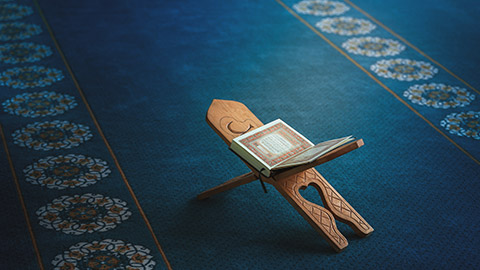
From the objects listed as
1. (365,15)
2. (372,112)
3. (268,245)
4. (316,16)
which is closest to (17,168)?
(268,245)

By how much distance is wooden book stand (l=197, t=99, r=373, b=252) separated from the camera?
189 cm

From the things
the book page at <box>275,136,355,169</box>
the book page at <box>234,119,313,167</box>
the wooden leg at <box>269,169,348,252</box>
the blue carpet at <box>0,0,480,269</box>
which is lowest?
the blue carpet at <box>0,0,480,269</box>

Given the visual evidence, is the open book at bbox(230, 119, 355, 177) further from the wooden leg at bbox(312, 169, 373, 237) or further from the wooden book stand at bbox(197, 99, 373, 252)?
the wooden leg at bbox(312, 169, 373, 237)

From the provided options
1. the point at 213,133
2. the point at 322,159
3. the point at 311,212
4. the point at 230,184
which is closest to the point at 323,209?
the point at 311,212

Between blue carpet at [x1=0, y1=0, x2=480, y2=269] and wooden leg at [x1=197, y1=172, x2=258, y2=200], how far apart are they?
0.16ft

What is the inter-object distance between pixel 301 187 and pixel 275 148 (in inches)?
7.4

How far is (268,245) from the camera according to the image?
2031 mm

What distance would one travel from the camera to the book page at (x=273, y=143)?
1.86 metres

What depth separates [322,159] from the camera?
5.81 ft

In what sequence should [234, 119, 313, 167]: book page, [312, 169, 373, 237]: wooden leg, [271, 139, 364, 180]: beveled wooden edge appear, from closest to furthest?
[271, 139, 364, 180]: beveled wooden edge → [234, 119, 313, 167]: book page → [312, 169, 373, 237]: wooden leg

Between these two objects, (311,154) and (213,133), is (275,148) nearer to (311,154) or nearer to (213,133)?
(311,154)

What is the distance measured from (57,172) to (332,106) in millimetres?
1508

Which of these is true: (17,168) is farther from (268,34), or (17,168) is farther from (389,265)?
(268,34)

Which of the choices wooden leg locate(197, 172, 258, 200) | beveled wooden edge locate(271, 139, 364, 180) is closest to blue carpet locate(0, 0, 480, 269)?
wooden leg locate(197, 172, 258, 200)
